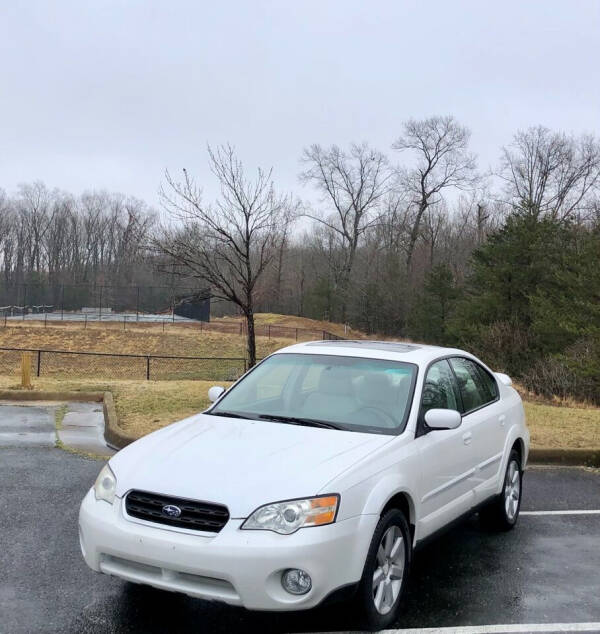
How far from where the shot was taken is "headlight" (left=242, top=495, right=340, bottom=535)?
340 cm

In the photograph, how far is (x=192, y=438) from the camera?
426cm

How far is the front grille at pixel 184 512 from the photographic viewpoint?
11.3ft

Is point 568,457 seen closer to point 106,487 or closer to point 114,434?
point 114,434

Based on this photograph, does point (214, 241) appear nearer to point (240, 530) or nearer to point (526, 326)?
point (240, 530)

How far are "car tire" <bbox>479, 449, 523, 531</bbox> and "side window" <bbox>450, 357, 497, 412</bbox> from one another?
57 centimetres

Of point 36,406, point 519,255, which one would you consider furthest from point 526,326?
point 36,406

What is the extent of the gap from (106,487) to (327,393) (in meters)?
1.66

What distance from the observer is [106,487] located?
3.91 m

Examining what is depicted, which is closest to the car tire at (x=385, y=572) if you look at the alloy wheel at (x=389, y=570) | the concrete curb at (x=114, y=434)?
the alloy wheel at (x=389, y=570)

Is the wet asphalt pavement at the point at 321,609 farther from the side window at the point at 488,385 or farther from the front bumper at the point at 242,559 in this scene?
the side window at the point at 488,385

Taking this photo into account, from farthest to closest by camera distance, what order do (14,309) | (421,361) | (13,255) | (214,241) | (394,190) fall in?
(13,255) < (394,190) < (14,309) < (214,241) < (421,361)

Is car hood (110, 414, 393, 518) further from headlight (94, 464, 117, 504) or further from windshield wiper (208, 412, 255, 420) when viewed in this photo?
windshield wiper (208, 412, 255, 420)

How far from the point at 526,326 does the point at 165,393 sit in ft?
83.2

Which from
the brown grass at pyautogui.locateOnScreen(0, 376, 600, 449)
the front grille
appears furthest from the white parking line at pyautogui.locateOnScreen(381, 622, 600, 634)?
the brown grass at pyautogui.locateOnScreen(0, 376, 600, 449)
